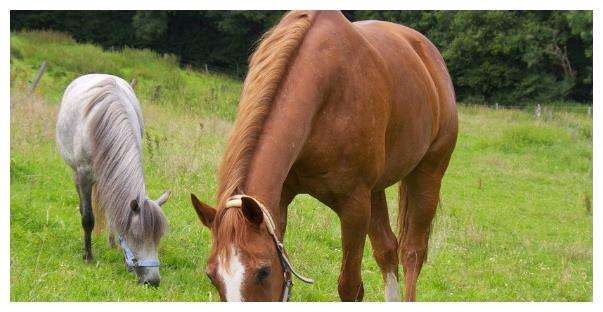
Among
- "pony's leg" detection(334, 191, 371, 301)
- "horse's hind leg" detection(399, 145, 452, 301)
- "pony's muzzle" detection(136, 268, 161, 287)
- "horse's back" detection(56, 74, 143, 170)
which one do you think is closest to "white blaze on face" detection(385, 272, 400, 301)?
"horse's hind leg" detection(399, 145, 452, 301)

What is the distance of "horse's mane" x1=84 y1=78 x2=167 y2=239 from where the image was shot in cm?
515

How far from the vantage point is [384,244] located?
4.62 meters

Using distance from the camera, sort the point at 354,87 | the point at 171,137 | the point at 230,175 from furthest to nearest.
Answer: the point at 171,137, the point at 354,87, the point at 230,175

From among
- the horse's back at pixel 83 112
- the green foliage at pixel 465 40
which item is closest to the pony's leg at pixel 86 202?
the horse's back at pixel 83 112

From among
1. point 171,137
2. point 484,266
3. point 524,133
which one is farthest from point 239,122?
point 524,133

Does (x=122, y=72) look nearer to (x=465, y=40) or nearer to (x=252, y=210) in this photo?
(x=465, y=40)

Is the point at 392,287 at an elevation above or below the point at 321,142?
below

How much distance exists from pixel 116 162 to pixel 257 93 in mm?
2841

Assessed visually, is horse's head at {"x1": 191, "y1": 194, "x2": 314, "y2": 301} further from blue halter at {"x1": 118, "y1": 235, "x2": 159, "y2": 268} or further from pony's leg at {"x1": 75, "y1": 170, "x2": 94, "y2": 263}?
pony's leg at {"x1": 75, "y1": 170, "x2": 94, "y2": 263}

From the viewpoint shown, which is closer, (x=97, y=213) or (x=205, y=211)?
(x=205, y=211)

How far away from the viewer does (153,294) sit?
4.67 metres

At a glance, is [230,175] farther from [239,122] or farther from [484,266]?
[484,266]

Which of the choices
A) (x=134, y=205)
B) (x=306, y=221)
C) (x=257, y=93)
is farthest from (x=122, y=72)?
(x=257, y=93)

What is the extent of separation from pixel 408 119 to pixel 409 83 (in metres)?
0.24
